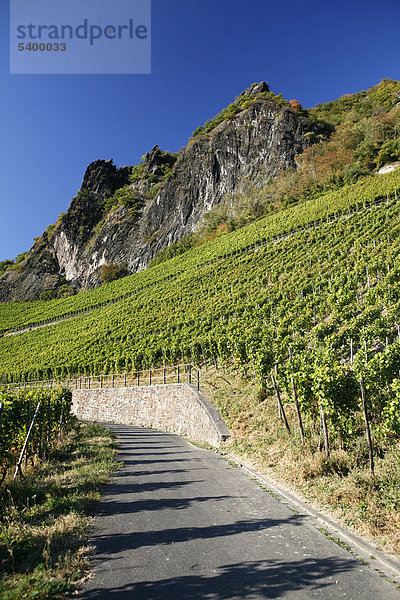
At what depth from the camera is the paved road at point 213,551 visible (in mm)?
3242

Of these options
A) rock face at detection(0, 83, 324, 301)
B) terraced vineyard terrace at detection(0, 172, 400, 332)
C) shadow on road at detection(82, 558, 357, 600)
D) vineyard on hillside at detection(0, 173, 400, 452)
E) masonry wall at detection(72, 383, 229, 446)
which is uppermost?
rock face at detection(0, 83, 324, 301)

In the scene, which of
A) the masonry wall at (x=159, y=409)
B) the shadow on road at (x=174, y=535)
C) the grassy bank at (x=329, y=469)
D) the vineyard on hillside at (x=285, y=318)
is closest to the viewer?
the shadow on road at (x=174, y=535)

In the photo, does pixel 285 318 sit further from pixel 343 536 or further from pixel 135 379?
pixel 343 536

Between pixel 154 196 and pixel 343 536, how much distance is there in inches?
3802

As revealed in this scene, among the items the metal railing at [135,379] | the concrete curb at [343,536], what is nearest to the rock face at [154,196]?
the metal railing at [135,379]

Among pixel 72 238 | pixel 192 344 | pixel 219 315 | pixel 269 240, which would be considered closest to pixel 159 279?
pixel 269 240

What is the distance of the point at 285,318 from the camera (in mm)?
17438

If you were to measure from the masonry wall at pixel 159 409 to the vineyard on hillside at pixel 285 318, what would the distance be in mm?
2330

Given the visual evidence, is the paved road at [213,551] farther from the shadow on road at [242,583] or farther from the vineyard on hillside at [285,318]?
the vineyard on hillside at [285,318]

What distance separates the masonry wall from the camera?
11898 mm

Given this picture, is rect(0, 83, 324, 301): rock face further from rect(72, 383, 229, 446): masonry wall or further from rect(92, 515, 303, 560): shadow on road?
rect(92, 515, 303, 560): shadow on road

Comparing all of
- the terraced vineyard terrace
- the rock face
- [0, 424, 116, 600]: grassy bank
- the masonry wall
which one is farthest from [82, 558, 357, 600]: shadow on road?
the rock face

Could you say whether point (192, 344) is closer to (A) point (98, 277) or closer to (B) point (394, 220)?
(B) point (394, 220)

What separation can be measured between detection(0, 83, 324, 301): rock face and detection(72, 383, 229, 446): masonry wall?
56534 mm
